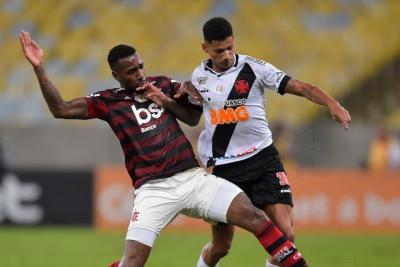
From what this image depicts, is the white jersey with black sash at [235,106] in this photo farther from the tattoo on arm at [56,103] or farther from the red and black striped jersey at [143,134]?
the tattoo on arm at [56,103]

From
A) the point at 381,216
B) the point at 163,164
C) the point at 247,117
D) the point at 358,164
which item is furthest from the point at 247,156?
the point at 358,164

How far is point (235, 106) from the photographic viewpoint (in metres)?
7.83

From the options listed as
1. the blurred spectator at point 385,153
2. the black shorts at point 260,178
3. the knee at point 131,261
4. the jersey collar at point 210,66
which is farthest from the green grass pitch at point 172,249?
the knee at point 131,261

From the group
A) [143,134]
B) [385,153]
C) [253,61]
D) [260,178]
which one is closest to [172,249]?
[260,178]

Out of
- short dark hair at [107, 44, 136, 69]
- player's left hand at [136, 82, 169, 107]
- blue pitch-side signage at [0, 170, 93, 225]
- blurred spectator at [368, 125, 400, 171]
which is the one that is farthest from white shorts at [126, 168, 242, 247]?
blurred spectator at [368, 125, 400, 171]

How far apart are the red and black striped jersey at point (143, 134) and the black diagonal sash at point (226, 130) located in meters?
0.38

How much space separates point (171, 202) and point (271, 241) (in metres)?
0.86

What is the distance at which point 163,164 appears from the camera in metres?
7.43

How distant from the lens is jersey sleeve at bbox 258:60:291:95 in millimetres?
7539

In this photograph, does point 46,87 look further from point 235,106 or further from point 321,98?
point 321,98

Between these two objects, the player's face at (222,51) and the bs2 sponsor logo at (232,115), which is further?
the bs2 sponsor logo at (232,115)

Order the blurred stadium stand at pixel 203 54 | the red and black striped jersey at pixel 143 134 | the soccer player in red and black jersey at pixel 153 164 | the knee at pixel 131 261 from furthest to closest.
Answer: the blurred stadium stand at pixel 203 54 < the red and black striped jersey at pixel 143 134 < the soccer player in red and black jersey at pixel 153 164 < the knee at pixel 131 261

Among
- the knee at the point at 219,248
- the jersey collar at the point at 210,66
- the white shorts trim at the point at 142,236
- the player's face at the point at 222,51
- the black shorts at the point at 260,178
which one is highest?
the player's face at the point at 222,51

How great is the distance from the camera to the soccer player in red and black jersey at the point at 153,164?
283 inches
